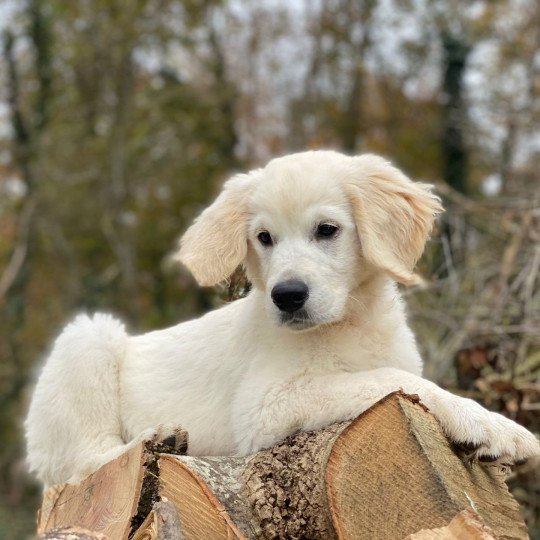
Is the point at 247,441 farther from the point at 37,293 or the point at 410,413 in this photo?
the point at 37,293

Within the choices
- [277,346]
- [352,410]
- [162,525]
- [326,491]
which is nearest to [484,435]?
[352,410]

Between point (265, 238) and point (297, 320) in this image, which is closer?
point (297, 320)

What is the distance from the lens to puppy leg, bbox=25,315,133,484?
4961 mm

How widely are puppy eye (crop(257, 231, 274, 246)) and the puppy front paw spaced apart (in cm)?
125

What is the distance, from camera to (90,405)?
5035 millimetres

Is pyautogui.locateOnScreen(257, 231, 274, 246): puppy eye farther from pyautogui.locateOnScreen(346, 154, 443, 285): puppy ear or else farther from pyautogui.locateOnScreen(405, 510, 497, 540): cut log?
pyautogui.locateOnScreen(405, 510, 497, 540): cut log

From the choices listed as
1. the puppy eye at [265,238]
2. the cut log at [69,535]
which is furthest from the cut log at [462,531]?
the puppy eye at [265,238]

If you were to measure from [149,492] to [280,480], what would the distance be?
574 millimetres

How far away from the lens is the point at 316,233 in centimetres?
454

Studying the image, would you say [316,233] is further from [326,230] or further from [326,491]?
[326,491]

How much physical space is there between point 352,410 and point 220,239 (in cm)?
121

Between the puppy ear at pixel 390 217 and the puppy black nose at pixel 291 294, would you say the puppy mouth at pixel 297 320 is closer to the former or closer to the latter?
the puppy black nose at pixel 291 294

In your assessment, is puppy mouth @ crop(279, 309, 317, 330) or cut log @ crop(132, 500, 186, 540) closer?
cut log @ crop(132, 500, 186, 540)

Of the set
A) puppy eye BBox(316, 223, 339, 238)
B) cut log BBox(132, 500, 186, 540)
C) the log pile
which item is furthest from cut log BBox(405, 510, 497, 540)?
puppy eye BBox(316, 223, 339, 238)
